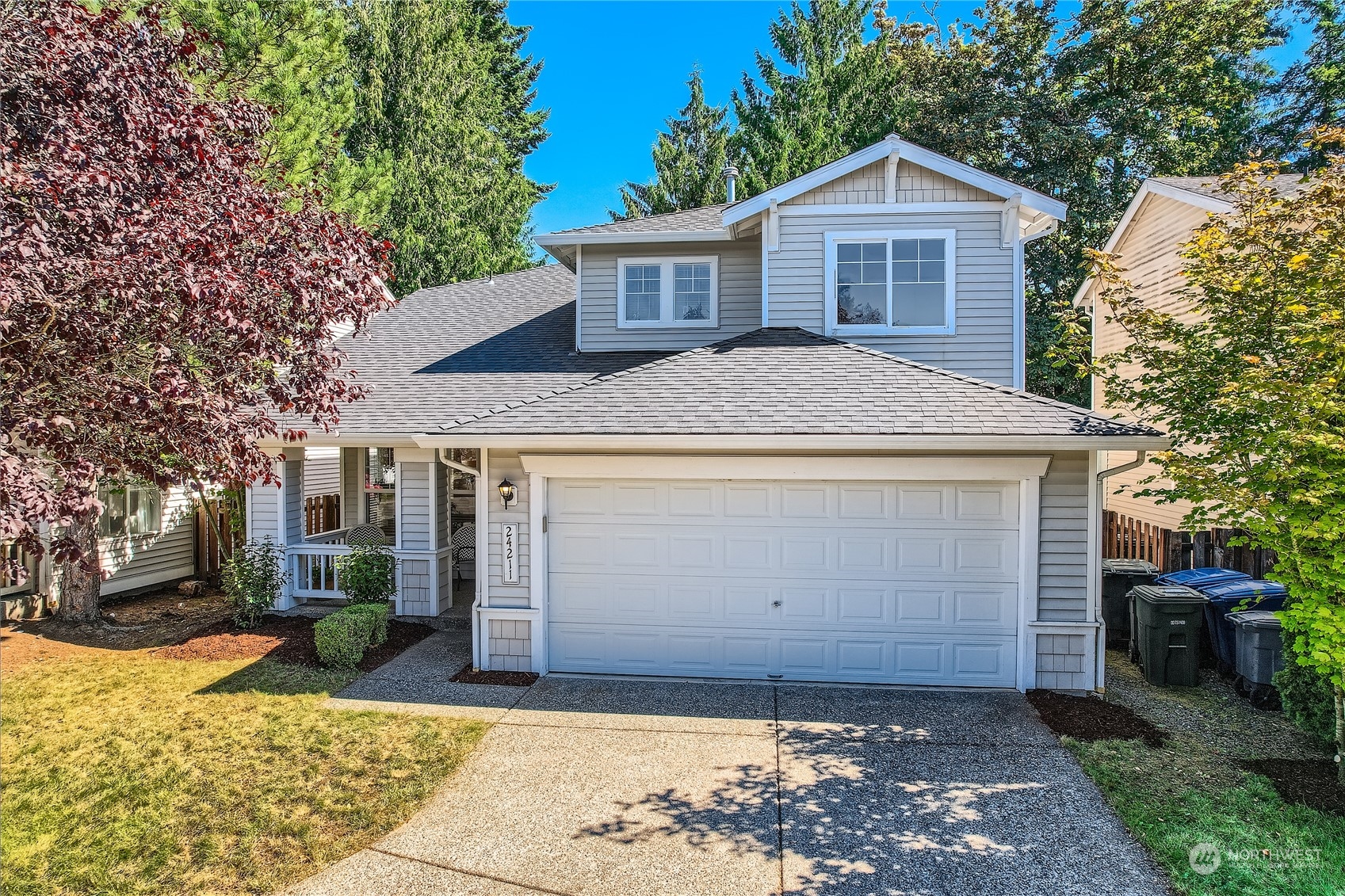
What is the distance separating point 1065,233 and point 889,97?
26.0ft

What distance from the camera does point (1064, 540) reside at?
745 centimetres

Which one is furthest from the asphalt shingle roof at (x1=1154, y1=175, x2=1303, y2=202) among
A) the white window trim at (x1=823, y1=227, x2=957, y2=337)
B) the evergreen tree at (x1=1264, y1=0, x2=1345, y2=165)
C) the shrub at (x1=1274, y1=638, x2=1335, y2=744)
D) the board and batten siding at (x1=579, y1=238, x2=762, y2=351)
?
the evergreen tree at (x1=1264, y1=0, x2=1345, y2=165)

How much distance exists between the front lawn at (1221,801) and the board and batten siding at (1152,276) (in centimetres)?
719

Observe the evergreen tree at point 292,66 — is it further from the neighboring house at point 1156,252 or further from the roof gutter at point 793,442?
the neighboring house at point 1156,252

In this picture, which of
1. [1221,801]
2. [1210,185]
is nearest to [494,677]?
[1221,801]

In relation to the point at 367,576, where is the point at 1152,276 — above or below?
above

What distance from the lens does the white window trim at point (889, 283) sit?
1012 centimetres

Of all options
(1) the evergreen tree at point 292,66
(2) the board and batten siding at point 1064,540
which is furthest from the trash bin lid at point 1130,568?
(1) the evergreen tree at point 292,66

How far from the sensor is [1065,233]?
74.0 feet

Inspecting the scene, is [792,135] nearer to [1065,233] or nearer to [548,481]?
[1065,233]

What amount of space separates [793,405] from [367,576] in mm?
6314

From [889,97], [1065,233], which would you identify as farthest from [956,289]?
[889,97]

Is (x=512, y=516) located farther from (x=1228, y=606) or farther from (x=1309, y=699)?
(x=1228, y=606)

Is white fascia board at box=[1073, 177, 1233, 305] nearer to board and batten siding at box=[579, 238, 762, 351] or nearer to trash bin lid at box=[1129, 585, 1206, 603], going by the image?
trash bin lid at box=[1129, 585, 1206, 603]
